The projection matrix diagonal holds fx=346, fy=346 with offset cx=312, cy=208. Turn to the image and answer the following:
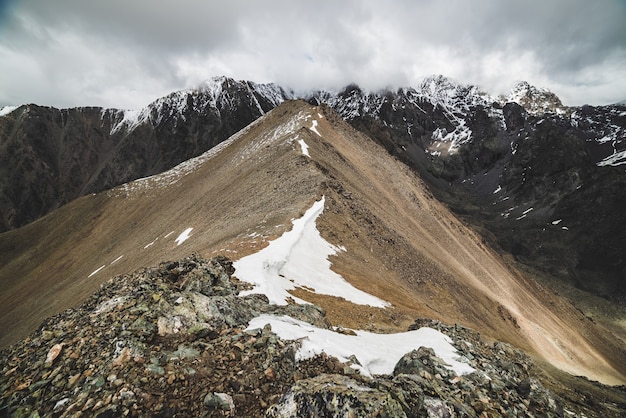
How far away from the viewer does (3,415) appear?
24.8 ft

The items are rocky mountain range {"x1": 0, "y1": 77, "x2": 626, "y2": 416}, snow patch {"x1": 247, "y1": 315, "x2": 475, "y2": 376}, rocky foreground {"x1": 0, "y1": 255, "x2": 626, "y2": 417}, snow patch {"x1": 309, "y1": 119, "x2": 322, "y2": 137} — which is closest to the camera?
rocky foreground {"x1": 0, "y1": 255, "x2": 626, "y2": 417}

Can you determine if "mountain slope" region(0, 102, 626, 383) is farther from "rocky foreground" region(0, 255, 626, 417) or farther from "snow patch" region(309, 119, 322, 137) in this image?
"rocky foreground" region(0, 255, 626, 417)

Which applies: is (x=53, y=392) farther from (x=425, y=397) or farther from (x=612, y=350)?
(x=612, y=350)

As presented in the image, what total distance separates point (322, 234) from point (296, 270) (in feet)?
30.6

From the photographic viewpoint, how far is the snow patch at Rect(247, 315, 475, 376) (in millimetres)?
10164

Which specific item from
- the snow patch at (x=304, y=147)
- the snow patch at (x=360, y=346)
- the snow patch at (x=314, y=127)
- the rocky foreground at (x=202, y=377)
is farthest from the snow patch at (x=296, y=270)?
the snow patch at (x=314, y=127)

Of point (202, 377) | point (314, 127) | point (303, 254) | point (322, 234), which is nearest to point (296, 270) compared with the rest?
point (303, 254)

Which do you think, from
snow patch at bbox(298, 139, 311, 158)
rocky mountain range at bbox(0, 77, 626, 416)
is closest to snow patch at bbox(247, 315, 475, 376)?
rocky mountain range at bbox(0, 77, 626, 416)

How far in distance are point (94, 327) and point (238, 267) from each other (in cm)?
1203

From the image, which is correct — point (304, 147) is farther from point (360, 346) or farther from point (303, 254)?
point (360, 346)

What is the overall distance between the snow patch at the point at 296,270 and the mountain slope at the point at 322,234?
1286 mm

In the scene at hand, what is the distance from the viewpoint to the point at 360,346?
12375 mm

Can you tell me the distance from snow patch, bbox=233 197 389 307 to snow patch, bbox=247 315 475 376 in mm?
5171

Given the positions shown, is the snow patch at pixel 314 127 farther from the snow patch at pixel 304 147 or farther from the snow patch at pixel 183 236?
the snow patch at pixel 183 236
